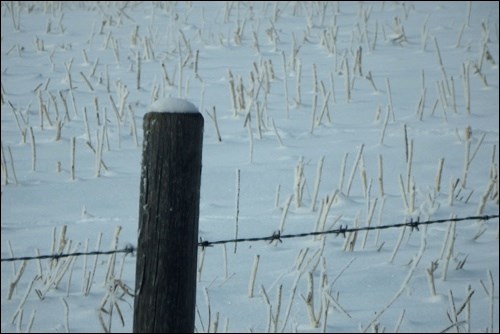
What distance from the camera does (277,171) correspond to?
5.76 meters

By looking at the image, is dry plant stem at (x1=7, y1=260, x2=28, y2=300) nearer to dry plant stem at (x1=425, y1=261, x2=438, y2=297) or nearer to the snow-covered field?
the snow-covered field

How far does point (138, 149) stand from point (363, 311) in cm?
345

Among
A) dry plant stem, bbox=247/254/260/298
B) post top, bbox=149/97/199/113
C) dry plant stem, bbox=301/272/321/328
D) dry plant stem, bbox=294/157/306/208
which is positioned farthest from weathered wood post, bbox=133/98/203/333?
dry plant stem, bbox=294/157/306/208

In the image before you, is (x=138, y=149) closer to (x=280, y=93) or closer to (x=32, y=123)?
(x=32, y=123)

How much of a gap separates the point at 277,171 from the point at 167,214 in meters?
4.09

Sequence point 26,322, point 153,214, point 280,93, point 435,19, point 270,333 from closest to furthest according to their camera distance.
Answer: point 153,214 → point 270,333 → point 26,322 → point 280,93 → point 435,19

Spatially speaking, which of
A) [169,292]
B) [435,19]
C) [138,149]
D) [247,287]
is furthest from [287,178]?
[435,19]

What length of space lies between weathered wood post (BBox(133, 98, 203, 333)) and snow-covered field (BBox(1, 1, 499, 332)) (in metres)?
0.92

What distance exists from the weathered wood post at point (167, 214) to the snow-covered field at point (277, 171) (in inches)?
36.0

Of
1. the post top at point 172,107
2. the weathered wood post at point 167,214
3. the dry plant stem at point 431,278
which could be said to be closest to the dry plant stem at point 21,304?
the weathered wood post at point 167,214

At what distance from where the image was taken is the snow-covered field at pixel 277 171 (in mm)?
3535

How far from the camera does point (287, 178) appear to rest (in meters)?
5.63

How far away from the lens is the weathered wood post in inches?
66.8

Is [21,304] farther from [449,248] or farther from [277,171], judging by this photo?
[277,171]
